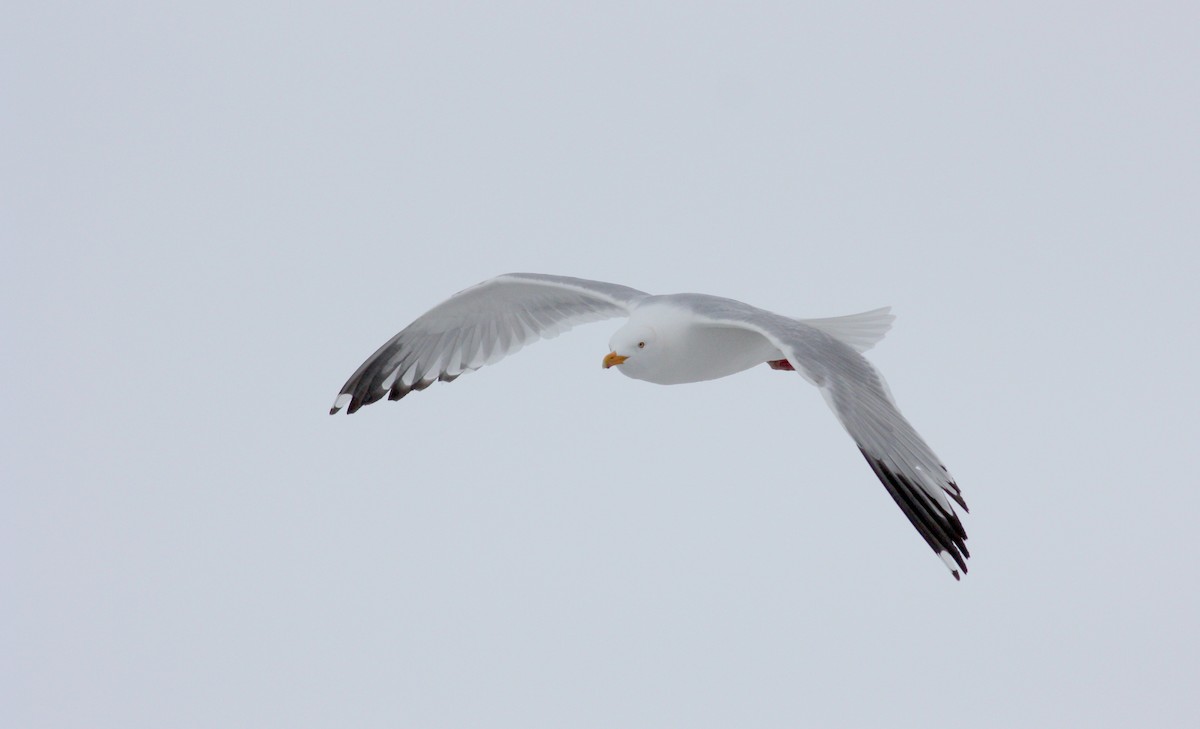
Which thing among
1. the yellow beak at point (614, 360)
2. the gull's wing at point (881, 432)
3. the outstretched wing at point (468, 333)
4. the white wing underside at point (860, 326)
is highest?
the outstretched wing at point (468, 333)

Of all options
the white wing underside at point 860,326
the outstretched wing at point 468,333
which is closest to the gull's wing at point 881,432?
the white wing underside at point 860,326

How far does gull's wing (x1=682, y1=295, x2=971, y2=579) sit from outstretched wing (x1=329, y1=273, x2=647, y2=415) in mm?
1273

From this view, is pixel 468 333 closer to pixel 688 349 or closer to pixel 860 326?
pixel 688 349

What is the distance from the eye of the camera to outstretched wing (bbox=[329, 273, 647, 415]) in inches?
231

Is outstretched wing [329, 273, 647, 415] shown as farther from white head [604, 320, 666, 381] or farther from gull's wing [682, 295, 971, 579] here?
gull's wing [682, 295, 971, 579]

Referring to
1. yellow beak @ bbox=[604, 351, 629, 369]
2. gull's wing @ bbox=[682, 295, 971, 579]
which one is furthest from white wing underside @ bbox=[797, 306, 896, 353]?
yellow beak @ bbox=[604, 351, 629, 369]

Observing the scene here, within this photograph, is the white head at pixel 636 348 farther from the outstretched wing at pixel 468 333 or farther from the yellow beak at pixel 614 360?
the outstretched wing at pixel 468 333

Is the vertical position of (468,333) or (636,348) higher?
(468,333)

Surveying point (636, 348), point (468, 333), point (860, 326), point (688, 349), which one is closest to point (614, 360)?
point (636, 348)

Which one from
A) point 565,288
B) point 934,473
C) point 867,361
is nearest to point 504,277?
point 565,288

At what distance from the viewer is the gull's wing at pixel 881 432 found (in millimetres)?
3977

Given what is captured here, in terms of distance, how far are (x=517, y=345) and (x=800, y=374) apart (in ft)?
6.46

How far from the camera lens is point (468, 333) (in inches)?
241

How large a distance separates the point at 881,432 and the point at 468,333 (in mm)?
2394
